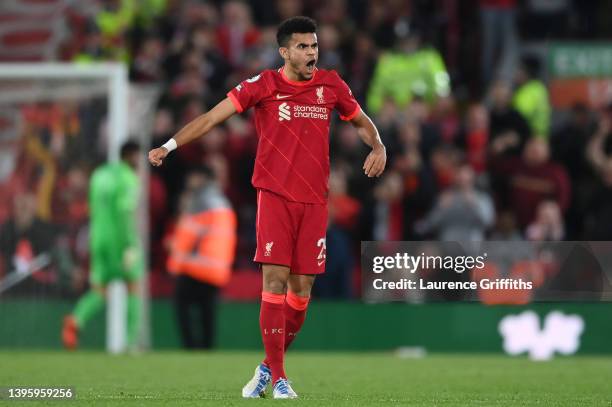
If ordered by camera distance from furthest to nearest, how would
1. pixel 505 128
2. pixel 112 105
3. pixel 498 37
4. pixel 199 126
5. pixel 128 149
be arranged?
1. pixel 498 37
2. pixel 505 128
3. pixel 112 105
4. pixel 128 149
5. pixel 199 126

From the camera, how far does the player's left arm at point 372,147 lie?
9.52 metres

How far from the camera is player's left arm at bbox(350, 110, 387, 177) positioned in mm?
9516

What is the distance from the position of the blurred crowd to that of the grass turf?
1.60 m

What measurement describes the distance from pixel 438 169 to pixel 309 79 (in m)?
8.10

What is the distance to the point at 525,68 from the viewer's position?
62.1 ft

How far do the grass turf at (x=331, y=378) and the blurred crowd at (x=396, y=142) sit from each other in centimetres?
160

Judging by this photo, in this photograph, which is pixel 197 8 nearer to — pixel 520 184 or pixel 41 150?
pixel 41 150

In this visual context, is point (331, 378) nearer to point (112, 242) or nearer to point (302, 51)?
point (302, 51)

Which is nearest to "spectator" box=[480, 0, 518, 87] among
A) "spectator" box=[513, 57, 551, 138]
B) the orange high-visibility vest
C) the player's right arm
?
"spectator" box=[513, 57, 551, 138]

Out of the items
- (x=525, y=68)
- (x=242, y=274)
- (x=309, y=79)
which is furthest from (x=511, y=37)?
(x=309, y=79)

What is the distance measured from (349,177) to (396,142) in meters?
0.66

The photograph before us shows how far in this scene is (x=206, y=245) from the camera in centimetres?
1692

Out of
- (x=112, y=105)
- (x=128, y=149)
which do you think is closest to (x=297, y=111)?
(x=128, y=149)

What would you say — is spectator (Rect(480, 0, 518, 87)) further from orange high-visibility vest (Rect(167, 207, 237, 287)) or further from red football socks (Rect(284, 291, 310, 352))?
red football socks (Rect(284, 291, 310, 352))
